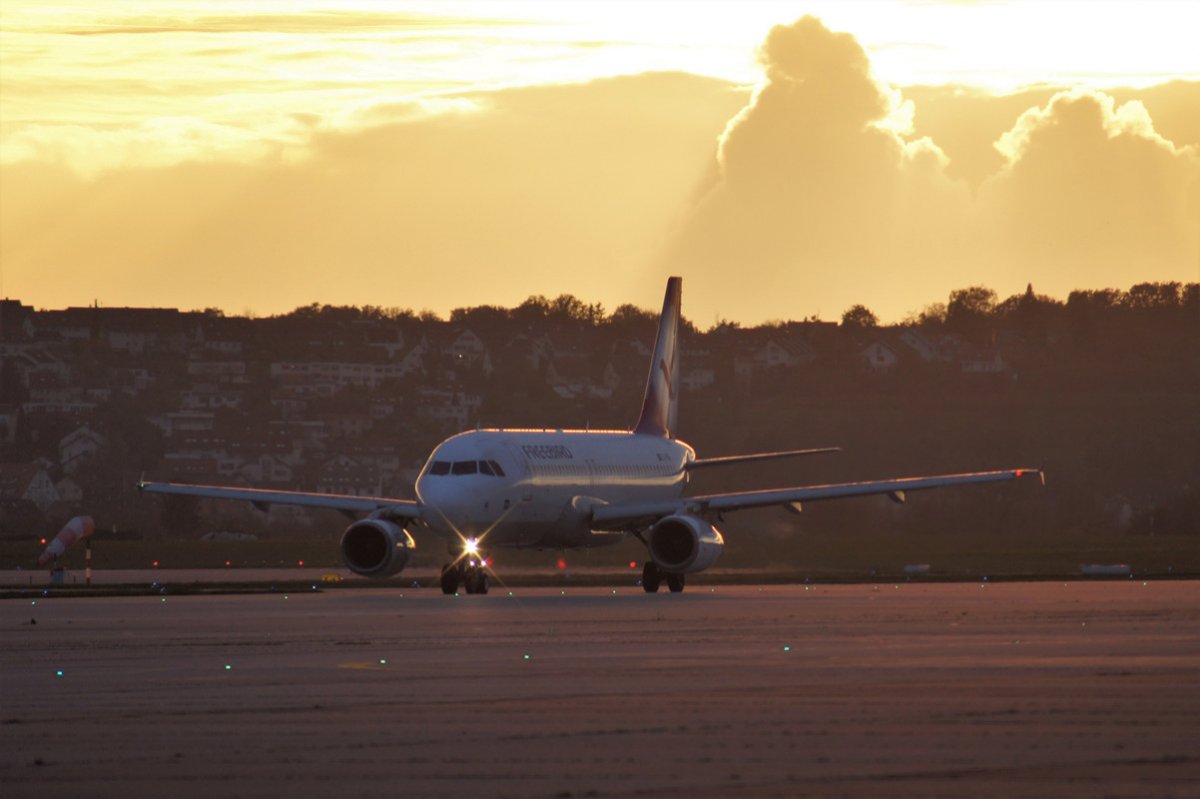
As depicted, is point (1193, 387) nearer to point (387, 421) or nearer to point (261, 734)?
point (387, 421)

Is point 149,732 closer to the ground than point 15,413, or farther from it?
closer to the ground

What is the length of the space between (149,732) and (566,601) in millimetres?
23711

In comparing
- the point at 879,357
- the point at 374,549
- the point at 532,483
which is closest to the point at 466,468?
the point at 532,483

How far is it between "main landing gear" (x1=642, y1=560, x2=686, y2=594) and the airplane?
0.06 feet

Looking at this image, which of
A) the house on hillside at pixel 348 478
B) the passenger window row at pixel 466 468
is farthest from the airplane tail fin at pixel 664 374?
the house on hillside at pixel 348 478

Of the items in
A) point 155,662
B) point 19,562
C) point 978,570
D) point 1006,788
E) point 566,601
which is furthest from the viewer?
point 19,562

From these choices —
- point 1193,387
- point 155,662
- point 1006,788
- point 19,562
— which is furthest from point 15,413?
point 1006,788

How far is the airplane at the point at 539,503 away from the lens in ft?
151

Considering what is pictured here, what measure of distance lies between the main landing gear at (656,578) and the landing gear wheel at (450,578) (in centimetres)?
408

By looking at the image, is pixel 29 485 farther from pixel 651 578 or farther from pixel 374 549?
pixel 651 578

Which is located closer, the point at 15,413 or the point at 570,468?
the point at 570,468

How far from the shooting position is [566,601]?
135 ft

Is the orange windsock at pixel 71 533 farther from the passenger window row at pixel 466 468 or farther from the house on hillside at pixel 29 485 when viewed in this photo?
the house on hillside at pixel 29 485

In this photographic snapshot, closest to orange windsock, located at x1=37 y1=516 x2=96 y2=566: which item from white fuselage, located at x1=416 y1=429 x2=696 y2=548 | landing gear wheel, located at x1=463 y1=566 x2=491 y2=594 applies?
white fuselage, located at x1=416 y1=429 x2=696 y2=548
